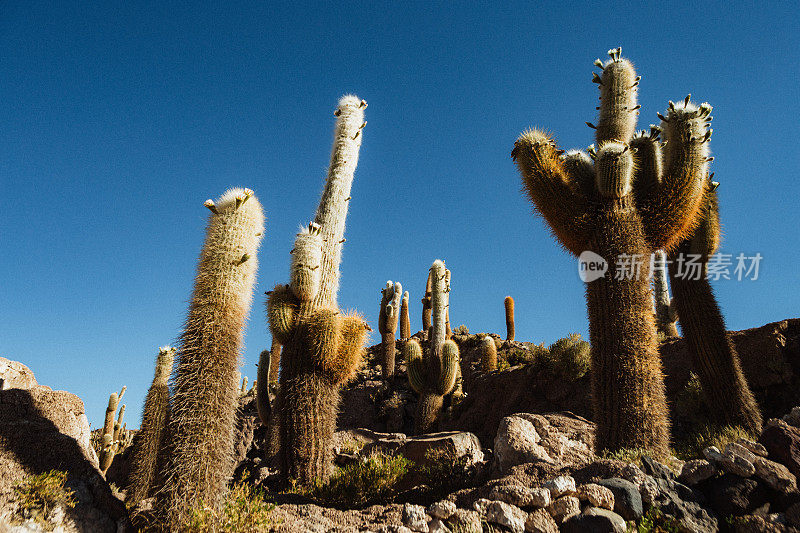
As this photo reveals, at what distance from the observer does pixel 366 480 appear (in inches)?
272

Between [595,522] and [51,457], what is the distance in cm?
505

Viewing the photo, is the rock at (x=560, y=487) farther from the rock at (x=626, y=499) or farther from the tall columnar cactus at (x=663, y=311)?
the tall columnar cactus at (x=663, y=311)

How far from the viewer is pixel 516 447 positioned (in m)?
6.82

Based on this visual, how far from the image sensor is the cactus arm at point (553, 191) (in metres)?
7.49

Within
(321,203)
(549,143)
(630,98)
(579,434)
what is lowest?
(579,434)

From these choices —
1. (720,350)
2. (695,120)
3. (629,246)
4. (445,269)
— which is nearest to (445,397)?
(445,269)

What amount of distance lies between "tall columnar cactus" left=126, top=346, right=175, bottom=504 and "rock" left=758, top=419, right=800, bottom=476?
26.5ft

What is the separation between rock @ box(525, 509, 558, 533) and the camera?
4.39 m

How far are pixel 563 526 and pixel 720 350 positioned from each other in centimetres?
606

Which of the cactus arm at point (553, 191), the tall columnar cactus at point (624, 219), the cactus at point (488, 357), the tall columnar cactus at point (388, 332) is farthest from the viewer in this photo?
the tall columnar cactus at point (388, 332)

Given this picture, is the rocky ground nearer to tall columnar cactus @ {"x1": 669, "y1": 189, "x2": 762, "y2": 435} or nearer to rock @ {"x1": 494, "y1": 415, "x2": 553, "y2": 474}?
rock @ {"x1": 494, "y1": 415, "x2": 553, "y2": 474}

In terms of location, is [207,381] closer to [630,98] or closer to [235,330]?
[235,330]

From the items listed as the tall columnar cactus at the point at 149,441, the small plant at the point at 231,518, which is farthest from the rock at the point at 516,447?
the tall columnar cactus at the point at 149,441

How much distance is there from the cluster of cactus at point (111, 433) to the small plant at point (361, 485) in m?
10.9
